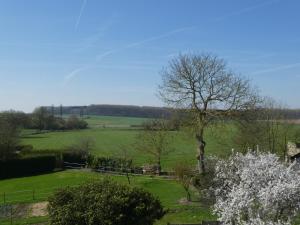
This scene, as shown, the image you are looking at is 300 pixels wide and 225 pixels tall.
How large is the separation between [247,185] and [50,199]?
9.89 m

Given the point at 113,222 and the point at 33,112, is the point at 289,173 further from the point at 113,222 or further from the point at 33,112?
the point at 33,112

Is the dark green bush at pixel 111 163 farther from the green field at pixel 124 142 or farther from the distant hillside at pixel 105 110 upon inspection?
the distant hillside at pixel 105 110

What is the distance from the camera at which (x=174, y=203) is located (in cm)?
3809

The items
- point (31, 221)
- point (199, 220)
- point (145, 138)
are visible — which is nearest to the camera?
point (199, 220)

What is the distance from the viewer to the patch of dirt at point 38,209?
38047 millimetres

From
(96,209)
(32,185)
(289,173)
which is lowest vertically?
(32,185)

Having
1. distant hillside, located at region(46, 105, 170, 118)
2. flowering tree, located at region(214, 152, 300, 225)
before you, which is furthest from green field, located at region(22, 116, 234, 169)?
flowering tree, located at region(214, 152, 300, 225)

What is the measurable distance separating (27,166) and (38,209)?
84.9 feet

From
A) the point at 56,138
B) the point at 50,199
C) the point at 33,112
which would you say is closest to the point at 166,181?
the point at 50,199

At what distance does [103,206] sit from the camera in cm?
2292

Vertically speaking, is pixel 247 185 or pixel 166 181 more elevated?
pixel 247 185

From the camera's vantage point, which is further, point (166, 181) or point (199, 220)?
point (166, 181)

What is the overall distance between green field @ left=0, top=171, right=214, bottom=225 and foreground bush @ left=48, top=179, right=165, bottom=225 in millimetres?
4071

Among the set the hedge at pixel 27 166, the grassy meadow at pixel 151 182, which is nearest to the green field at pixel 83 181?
the grassy meadow at pixel 151 182
